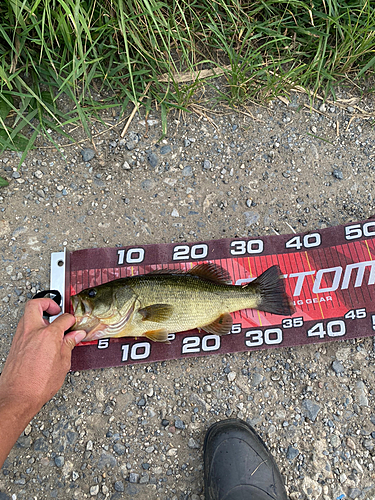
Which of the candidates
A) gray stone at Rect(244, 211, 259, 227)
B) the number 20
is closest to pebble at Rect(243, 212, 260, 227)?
gray stone at Rect(244, 211, 259, 227)

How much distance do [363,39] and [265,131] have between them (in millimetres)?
1209

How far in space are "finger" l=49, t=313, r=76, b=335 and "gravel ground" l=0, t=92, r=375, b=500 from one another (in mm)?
618

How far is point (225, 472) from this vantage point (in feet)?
9.06

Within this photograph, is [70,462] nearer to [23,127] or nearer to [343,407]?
[343,407]

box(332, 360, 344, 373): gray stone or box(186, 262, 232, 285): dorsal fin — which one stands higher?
box(186, 262, 232, 285): dorsal fin

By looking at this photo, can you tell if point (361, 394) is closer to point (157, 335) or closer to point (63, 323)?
point (157, 335)

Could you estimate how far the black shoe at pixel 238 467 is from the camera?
2717 millimetres

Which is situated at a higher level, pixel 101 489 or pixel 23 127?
pixel 23 127

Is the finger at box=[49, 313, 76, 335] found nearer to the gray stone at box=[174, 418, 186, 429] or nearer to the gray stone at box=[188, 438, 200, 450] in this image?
the gray stone at box=[174, 418, 186, 429]

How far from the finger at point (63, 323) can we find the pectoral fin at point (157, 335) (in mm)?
616

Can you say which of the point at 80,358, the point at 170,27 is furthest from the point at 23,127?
the point at 80,358

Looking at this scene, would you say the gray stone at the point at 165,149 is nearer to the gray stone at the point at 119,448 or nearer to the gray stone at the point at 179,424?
the gray stone at the point at 179,424

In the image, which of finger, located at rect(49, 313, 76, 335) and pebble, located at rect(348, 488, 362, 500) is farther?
pebble, located at rect(348, 488, 362, 500)

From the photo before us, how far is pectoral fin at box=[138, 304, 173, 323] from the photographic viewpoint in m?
2.77
